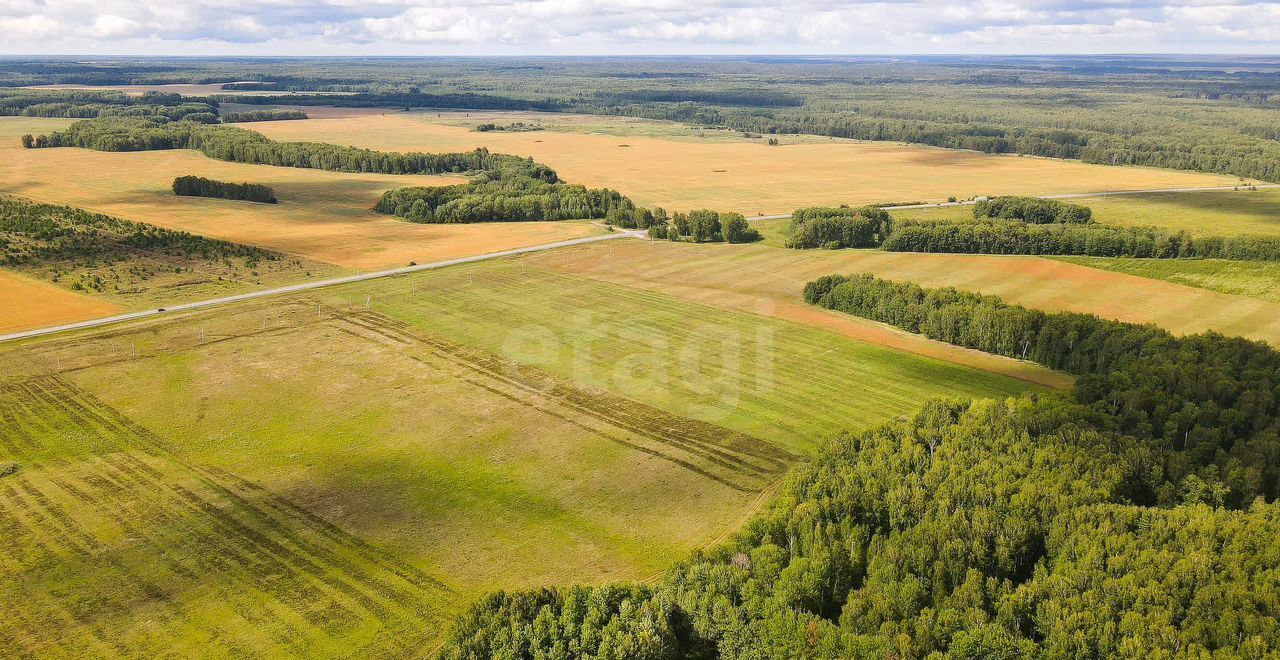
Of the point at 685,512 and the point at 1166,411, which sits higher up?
the point at 1166,411

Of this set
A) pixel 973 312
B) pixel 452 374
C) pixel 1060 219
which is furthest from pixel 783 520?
pixel 1060 219

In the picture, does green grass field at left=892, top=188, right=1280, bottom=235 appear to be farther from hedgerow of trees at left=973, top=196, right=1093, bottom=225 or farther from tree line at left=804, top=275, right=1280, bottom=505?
tree line at left=804, top=275, right=1280, bottom=505

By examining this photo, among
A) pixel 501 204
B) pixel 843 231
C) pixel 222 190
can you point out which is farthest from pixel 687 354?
pixel 222 190

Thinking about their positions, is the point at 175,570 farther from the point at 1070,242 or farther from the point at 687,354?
the point at 1070,242

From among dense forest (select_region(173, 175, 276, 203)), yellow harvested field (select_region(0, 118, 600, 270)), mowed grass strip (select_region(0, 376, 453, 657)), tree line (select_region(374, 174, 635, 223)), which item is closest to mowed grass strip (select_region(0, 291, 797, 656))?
mowed grass strip (select_region(0, 376, 453, 657))

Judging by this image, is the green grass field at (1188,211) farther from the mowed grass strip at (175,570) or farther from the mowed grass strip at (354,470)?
the mowed grass strip at (175,570)

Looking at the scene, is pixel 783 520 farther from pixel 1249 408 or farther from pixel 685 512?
pixel 1249 408
